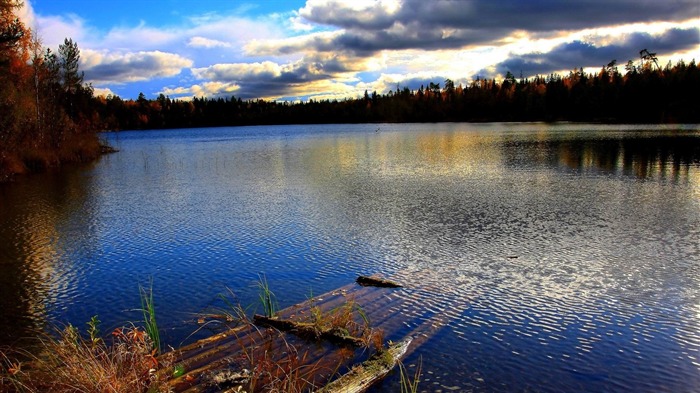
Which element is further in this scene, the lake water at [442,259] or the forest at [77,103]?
the forest at [77,103]

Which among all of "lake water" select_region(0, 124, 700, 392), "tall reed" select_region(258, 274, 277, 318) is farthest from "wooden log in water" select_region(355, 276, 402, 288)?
"tall reed" select_region(258, 274, 277, 318)

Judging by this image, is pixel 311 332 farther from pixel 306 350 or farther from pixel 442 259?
pixel 442 259

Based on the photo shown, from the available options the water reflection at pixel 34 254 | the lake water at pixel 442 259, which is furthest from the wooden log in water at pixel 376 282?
the water reflection at pixel 34 254

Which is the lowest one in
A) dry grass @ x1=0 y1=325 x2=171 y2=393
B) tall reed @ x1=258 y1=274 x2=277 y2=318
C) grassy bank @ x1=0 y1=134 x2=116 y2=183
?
tall reed @ x1=258 y1=274 x2=277 y2=318

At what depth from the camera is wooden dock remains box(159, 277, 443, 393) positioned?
25.8ft

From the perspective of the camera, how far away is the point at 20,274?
14.8m

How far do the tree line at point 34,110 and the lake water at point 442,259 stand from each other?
598 cm

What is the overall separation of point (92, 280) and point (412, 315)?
9.26 m

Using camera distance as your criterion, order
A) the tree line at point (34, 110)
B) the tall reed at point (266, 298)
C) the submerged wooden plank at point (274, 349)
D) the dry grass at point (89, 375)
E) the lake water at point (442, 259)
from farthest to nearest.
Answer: the tree line at point (34, 110) < the tall reed at point (266, 298) < the lake water at point (442, 259) < the submerged wooden plank at point (274, 349) < the dry grass at point (89, 375)

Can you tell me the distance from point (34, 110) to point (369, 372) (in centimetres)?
4610

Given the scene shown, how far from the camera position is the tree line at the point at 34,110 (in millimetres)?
33594

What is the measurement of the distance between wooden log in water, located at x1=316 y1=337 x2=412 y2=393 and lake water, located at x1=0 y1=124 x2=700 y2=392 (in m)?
0.26

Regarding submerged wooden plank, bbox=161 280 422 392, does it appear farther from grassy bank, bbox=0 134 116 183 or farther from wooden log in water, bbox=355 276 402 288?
grassy bank, bbox=0 134 116 183

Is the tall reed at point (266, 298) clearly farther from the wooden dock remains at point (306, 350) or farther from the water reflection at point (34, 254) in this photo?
the water reflection at point (34, 254)
